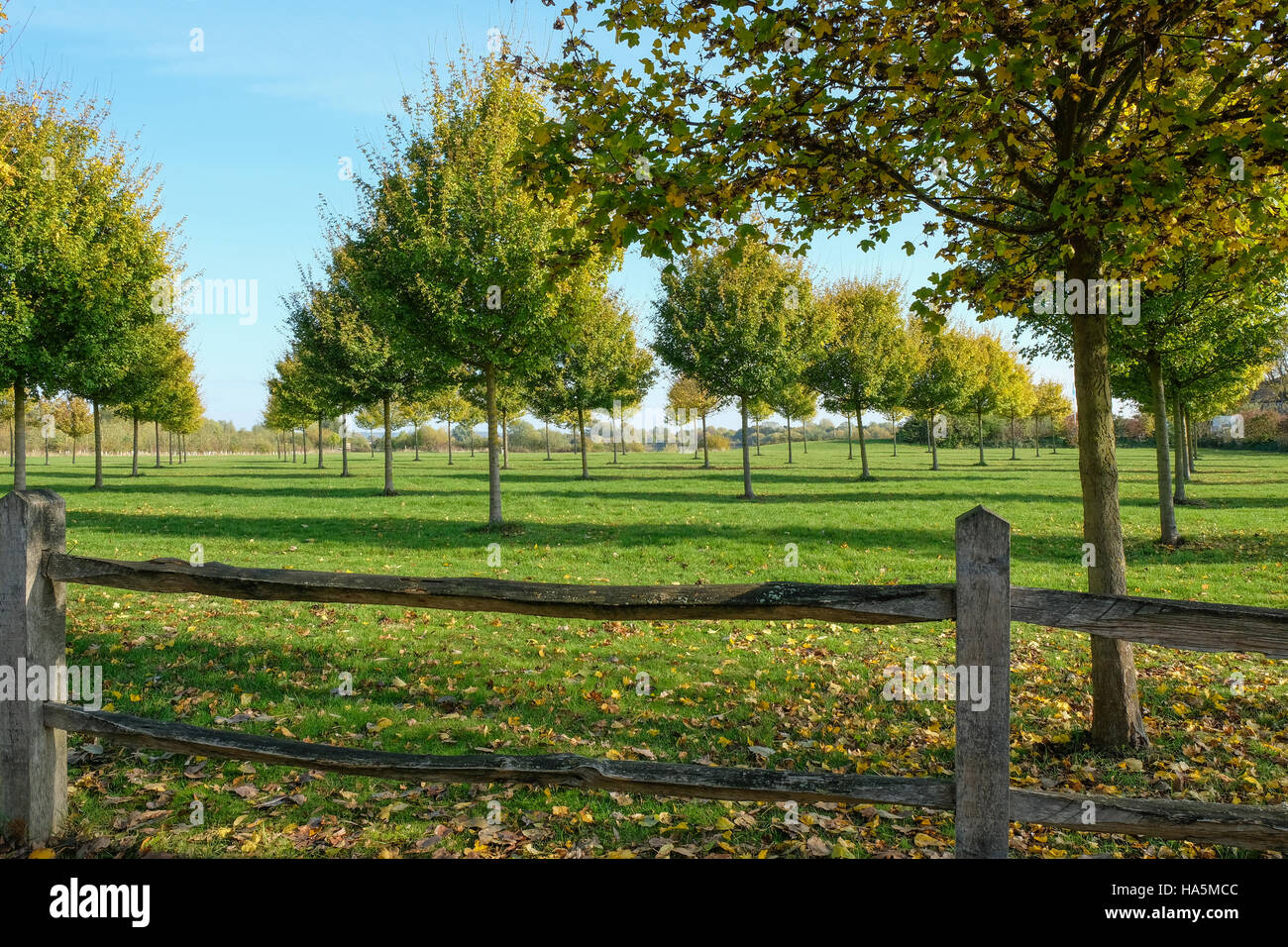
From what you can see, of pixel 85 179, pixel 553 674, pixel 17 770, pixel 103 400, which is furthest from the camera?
pixel 103 400

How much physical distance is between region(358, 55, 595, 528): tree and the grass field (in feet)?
16.9

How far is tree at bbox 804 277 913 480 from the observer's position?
34.8 metres

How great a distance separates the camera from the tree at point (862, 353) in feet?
114

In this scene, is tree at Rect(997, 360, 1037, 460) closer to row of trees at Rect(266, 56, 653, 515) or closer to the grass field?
the grass field

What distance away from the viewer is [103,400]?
3103 centimetres

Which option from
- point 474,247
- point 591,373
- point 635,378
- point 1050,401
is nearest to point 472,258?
point 474,247

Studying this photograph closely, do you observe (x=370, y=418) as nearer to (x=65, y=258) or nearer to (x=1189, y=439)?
(x=65, y=258)

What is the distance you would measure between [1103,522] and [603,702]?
15.6 ft

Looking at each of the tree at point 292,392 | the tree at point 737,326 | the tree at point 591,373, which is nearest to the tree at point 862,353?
the tree at point 737,326

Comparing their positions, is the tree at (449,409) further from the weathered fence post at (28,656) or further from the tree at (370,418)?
the weathered fence post at (28,656)

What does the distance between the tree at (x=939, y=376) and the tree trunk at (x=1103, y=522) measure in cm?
3511
